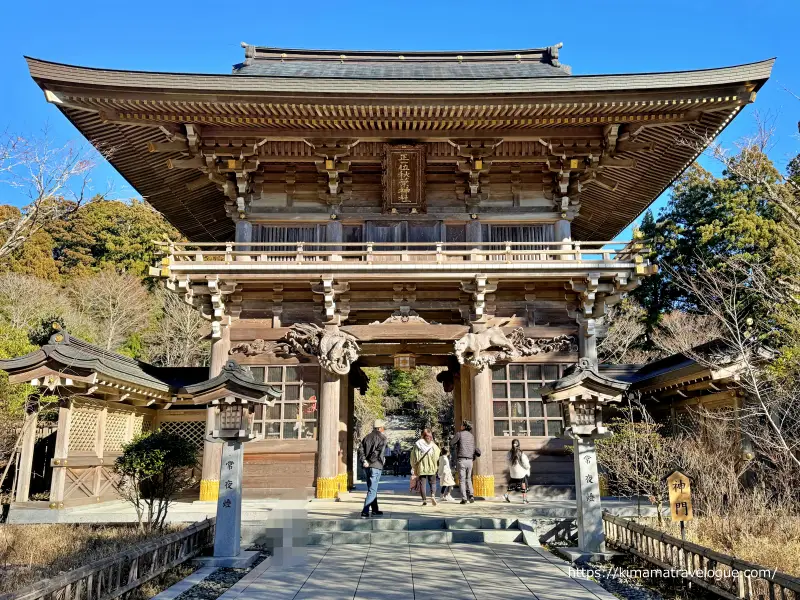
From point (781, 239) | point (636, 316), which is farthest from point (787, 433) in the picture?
point (636, 316)

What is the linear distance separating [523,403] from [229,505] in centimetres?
777

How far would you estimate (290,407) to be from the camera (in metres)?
13.6

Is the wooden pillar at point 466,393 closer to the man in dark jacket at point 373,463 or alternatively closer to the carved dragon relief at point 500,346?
the carved dragon relief at point 500,346

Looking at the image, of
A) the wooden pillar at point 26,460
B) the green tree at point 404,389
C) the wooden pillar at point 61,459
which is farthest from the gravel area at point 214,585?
the green tree at point 404,389

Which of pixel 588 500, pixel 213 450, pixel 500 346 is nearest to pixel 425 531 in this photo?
pixel 588 500

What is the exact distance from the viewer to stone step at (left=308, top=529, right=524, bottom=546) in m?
9.15

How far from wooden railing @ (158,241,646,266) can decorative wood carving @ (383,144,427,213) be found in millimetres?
1069

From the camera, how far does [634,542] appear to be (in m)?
7.89

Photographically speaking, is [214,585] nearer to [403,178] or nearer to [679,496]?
[679,496]

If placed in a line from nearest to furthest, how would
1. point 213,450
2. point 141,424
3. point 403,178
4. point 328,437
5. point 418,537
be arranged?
1. point 418,537
2. point 328,437
3. point 213,450
4. point 403,178
5. point 141,424

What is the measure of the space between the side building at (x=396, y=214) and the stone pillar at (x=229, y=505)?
5.00 metres

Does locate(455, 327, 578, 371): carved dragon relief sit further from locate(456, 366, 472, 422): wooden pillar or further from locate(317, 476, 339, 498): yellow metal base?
locate(317, 476, 339, 498): yellow metal base

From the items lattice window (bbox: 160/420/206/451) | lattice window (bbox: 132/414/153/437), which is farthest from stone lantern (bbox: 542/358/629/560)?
lattice window (bbox: 132/414/153/437)

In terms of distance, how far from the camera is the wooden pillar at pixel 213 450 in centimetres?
1276
